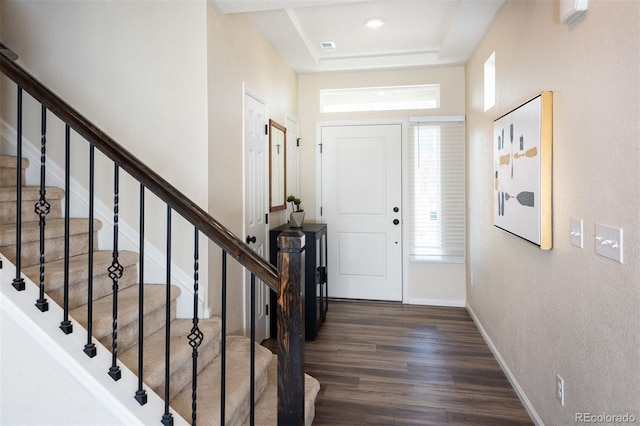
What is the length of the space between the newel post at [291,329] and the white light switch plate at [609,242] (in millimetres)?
1149

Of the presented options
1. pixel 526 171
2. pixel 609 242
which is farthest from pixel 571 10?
pixel 609 242

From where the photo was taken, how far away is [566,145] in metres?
1.90

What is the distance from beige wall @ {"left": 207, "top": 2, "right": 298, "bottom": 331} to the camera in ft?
8.57

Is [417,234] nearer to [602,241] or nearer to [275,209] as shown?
[275,209]

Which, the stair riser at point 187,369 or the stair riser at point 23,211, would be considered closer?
the stair riser at point 187,369

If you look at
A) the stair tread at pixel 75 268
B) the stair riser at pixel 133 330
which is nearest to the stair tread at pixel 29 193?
the stair tread at pixel 75 268

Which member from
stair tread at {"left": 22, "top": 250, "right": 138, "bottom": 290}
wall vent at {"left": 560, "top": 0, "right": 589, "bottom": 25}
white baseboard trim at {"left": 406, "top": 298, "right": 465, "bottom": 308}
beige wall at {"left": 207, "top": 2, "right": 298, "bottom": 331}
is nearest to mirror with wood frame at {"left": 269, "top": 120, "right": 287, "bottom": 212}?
beige wall at {"left": 207, "top": 2, "right": 298, "bottom": 331}

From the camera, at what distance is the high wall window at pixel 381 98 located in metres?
4.55

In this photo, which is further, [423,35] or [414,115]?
[414,115]

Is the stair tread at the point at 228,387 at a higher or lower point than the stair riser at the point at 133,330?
lower

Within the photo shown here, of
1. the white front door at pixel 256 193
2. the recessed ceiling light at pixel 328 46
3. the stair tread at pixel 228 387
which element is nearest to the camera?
the stair tread at pixel 228 387

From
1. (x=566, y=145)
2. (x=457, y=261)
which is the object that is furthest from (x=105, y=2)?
(x=457, y=261)

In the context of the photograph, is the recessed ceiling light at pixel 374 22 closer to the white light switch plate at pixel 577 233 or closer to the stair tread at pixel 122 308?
the white light switch plate at pixel 577 233

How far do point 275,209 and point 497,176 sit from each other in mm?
1961
